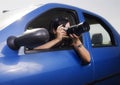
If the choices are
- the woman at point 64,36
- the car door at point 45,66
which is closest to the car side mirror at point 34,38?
the car door at point 45,66

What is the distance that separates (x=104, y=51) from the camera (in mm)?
4062

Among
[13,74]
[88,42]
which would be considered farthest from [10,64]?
[88,42]

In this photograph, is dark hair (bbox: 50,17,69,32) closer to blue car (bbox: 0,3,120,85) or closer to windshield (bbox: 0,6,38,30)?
blue car (bbox: 0,3,120,85)

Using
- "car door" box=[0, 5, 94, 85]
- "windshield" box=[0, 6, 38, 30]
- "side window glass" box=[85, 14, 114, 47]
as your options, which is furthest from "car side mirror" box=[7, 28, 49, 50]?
"side window glass" box=[85, 14, 114, 47]

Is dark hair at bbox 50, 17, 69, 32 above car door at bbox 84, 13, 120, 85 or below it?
above

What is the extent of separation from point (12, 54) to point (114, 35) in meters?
2.21

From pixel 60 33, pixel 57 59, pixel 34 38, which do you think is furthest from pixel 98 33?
pixel 34 38

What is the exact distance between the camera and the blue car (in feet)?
9.09

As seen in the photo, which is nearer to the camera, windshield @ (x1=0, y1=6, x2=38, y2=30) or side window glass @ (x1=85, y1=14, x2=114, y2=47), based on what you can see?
windshield @ (x1=0, y1=6, x2=38, y2=30)

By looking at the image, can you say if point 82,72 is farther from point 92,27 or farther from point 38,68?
point 92,27

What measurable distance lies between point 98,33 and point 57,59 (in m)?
1.44

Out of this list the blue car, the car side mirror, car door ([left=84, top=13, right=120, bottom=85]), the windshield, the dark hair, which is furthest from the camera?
car door ([left=84, top=13, right=120, bottom=85])

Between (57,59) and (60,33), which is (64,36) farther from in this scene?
(57,59)

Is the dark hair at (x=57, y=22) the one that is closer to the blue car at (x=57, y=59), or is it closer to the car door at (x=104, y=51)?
the blue car at (x=57, y=59)
